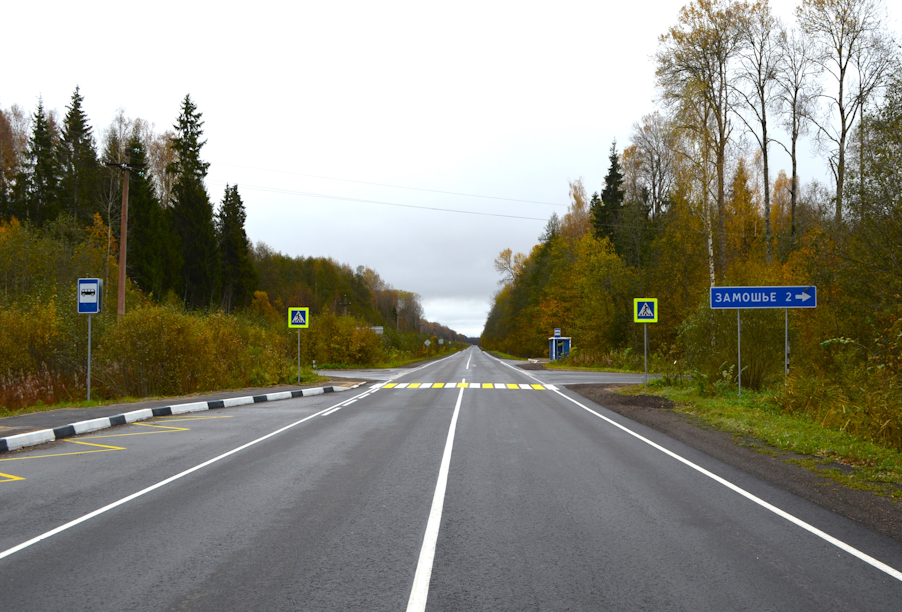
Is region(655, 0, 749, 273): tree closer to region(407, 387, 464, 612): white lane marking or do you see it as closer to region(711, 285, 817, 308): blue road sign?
region(711, 285, 817, 308): blue road sign

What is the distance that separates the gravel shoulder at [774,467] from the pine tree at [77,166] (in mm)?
46945

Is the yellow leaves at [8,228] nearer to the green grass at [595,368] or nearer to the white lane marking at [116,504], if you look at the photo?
the white lane marking at [116,504]

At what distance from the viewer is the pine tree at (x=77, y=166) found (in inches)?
1757

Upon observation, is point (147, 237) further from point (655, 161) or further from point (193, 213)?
point (655, 161)

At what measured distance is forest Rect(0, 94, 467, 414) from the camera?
1762 cm

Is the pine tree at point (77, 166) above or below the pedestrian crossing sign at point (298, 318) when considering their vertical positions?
above

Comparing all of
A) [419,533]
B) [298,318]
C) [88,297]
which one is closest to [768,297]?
[419,533]

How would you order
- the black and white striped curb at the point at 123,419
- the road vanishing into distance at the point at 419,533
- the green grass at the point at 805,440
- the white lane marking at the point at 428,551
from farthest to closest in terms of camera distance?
the black and white striped curb at the point at 123,419
the green grass at the point at 805,440
the road vanishing into distance at the point at 419,533
the white lane marking at the point at 428,551

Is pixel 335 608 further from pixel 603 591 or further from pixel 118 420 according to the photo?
pixel 118 420

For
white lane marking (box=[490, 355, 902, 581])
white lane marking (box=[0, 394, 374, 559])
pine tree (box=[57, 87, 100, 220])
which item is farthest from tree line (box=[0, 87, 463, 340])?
white lane marking (box=[490, 355, 902, 581])

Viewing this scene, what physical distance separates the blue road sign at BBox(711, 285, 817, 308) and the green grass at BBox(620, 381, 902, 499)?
99.7 inches

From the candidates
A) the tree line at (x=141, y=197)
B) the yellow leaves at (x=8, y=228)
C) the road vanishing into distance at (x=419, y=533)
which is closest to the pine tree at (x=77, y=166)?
the tree line at (x=141, y=197)

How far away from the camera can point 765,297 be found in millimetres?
14969

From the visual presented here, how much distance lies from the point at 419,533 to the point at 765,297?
44.5 ft
